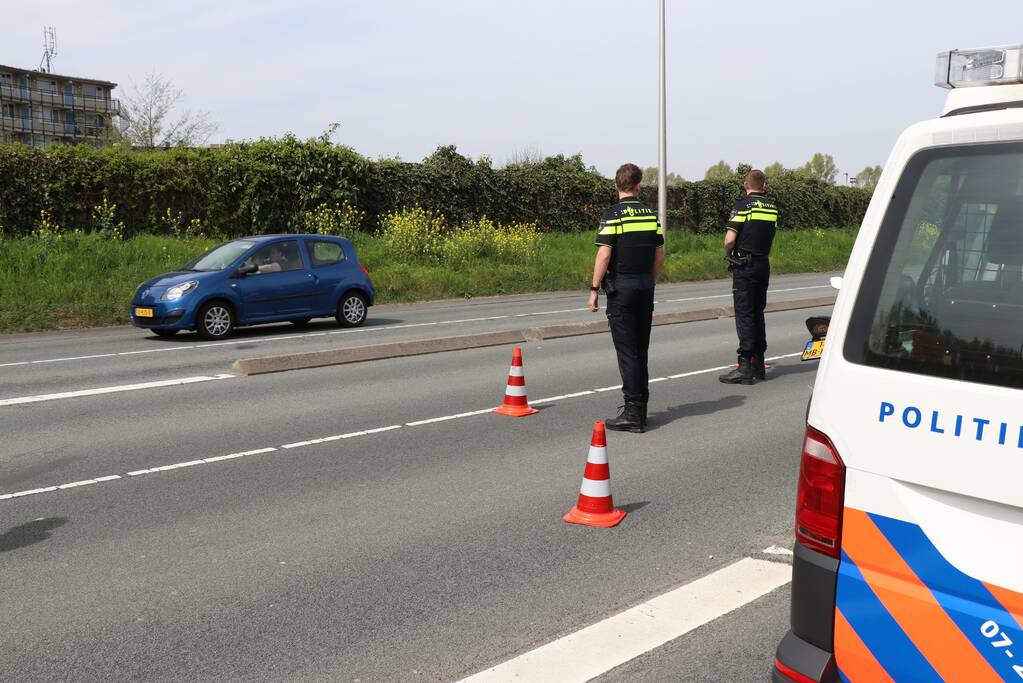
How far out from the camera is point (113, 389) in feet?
32.6

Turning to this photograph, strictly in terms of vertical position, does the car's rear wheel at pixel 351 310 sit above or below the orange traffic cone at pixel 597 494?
above

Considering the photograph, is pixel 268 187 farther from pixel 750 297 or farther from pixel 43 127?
pixel 43 127

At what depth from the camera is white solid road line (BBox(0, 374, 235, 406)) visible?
30.8 feet

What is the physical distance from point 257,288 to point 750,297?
834 cm

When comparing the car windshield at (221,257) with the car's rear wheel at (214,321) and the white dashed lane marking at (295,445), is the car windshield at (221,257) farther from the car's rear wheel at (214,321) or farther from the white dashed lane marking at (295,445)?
the white dashed lane marking at (295,445)

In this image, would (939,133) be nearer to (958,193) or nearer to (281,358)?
(958,193)

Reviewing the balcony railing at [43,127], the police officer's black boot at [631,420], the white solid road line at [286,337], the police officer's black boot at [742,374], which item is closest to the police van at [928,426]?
the police officer's black boot at [631,420]

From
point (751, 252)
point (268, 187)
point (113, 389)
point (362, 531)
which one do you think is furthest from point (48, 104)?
point (362, 531)

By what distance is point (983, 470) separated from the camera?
95.0 inches

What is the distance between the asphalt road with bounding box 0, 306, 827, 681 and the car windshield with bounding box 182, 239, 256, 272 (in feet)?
19.5

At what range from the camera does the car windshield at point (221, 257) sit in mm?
15344

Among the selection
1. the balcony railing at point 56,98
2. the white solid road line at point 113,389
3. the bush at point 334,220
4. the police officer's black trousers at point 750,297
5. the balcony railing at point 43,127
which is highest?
the balcony railing at point 56,98

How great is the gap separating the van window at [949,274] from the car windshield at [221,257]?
13.7 metres

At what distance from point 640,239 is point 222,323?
29.8 feet
